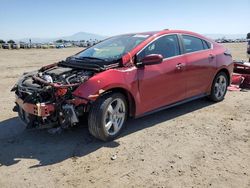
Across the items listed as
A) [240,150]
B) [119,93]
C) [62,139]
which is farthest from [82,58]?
[240,150]

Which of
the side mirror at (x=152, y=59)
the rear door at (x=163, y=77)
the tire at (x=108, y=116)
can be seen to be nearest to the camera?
the tire at (x=108, y=116)

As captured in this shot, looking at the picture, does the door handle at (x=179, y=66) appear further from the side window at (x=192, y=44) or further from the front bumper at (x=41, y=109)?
the front bumper at (x=41, y=109)

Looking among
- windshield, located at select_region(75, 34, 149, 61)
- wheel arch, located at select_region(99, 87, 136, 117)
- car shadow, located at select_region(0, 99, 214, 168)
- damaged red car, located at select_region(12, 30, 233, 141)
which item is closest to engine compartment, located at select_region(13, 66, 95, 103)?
damaged red car, located at select_region(12, 30, 233, 141)

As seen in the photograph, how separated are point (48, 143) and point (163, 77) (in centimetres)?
229

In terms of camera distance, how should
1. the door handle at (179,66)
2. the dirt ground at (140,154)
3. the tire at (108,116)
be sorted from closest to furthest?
the dirt ground at (140,154), the tire at (108,116), the door handle at (179,66)

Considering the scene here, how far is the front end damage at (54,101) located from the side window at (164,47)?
3.83 feet

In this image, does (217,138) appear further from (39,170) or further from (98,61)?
(39,170)

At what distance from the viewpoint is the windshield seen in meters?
5.20

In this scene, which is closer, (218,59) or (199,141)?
(199,141)

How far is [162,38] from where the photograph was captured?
559 centimetres

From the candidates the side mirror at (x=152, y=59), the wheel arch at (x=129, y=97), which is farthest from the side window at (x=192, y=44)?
the wheel arch at (x=129, y=97)

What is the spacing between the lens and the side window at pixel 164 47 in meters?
5.27

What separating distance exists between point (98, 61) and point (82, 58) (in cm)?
59

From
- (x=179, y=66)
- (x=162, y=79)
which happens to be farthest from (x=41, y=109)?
(x=179, y=66)
